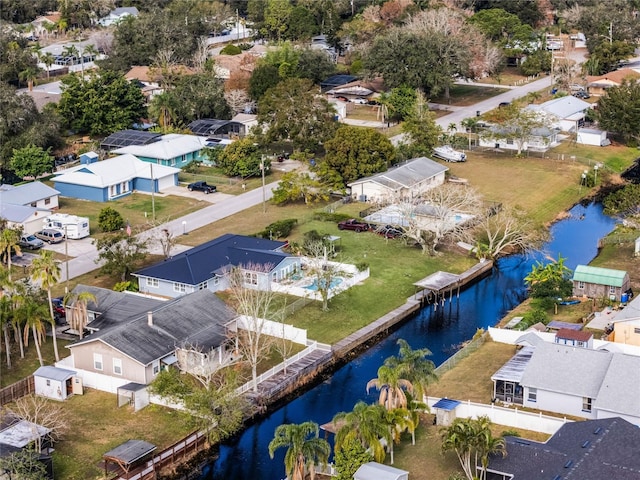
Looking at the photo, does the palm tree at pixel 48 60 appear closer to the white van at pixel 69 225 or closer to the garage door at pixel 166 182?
the garage door at pixel 166 182

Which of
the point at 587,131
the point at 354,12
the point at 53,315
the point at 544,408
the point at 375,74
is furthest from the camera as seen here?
the point at 354,12

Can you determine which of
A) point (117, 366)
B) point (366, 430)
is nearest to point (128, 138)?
point (117, 366)

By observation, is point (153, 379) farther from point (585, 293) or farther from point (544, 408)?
point (585, 293)

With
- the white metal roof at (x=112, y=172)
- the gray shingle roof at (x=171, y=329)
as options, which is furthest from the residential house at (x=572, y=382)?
the white metal roof at (x=112, y=172)

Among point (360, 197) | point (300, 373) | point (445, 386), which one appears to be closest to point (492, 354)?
point (445, 386)

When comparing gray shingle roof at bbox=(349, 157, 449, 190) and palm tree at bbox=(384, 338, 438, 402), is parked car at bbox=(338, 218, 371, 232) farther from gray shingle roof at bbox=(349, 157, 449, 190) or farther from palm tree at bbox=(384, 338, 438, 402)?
palm tree at bbox=(384, 338, 438, 402)

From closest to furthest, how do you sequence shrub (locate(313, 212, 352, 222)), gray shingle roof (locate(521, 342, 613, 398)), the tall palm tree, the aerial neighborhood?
the aerial neighborhood
gray shingle roof (locate(521, 342, 613, 398))
the tall palm tree
shrub (locate(313, 212, 352, 222))

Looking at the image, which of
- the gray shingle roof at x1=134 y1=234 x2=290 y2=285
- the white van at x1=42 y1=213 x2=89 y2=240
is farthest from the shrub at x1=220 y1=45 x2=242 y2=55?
the gray shingle roof at x1=134 y1=234 x2=290 y2=285
